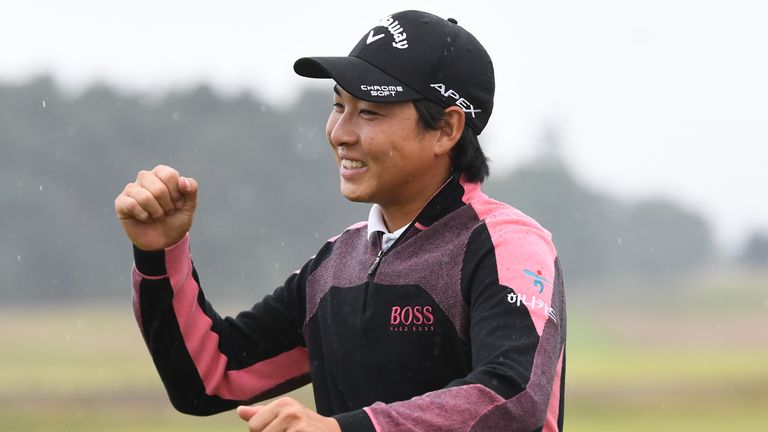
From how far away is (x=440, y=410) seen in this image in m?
3.41

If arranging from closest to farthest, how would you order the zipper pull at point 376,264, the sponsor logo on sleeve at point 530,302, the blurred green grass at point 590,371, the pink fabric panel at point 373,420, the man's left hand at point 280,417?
the man's left hand at point 280,417, the pink fabric panel at point 373,420, the sponsor logo on sleeve at point 530,302, the zipper pull at point 376,264, the blurred green grass at point 590,371

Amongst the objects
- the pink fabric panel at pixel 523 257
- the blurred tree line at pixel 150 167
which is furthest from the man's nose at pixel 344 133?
the blurred tree line at pixel 150 167

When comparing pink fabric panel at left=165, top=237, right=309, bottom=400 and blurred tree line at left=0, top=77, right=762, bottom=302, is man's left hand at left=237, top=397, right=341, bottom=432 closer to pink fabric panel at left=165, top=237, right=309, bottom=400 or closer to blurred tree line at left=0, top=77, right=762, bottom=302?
pink fabric panel at left=165, top=237, right=309, bottom=400

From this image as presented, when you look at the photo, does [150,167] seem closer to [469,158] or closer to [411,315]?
[469,158]

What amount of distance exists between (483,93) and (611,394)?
98.5ft

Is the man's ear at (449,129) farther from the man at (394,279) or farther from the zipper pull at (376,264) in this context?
the zipper pull at (376,264)

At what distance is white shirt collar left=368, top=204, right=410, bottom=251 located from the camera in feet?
13.8

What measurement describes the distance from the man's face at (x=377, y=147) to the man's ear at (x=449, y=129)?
0.03 m

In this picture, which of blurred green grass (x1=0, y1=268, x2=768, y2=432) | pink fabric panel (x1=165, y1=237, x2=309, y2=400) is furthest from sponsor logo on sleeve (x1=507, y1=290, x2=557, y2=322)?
blurred green grass (x1=0, y1=268, x2=768, y2=432)

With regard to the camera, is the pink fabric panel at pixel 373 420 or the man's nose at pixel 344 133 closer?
the pink fabric panel at pixel 373 420

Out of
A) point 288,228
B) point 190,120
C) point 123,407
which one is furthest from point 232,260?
point 123,407

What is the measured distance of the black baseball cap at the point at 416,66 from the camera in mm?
4059

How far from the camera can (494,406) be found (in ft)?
11.4

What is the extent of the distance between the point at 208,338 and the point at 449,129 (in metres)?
0.98
